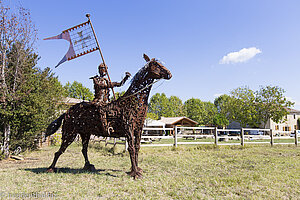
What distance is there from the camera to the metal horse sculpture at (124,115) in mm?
4797

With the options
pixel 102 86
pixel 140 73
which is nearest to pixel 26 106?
pixel 102 86

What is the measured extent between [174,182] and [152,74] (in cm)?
247

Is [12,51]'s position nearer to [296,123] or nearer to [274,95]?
[274,95]

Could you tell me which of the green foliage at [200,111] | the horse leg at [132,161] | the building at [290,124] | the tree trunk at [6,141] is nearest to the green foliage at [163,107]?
the green foliage at [200,111]

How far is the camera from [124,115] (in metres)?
4.80

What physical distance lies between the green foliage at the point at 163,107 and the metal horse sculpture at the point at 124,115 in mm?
45012

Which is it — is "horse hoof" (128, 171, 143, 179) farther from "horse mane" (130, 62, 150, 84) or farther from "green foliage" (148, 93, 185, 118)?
"green foliage" (148, 93, 185, 118)

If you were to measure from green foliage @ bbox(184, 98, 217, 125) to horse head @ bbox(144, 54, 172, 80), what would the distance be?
4781cm

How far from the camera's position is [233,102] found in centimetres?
3209

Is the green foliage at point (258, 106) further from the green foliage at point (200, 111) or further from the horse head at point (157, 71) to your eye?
the horse head at point (157, 71)

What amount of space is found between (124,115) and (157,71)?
131cm

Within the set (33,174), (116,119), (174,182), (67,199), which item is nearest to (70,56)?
(116,119)

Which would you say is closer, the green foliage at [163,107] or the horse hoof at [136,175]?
the horse hoof at [136,175]

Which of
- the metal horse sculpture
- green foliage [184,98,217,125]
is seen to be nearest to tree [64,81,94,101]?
green foliage [184,98,217,125]
